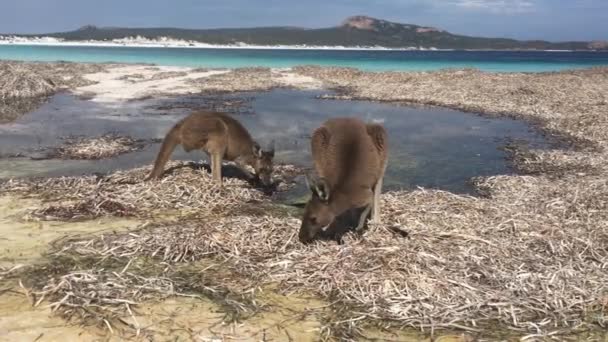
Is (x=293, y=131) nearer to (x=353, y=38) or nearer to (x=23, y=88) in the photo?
(x=23, y=88)

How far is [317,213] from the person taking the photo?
6.39m

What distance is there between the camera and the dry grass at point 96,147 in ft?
41.7

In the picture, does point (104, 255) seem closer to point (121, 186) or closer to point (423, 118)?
point (121, 186)

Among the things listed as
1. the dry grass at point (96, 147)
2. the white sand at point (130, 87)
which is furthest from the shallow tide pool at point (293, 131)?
the white sand at point (130, 87)

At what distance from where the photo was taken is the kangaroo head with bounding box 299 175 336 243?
6180 mm

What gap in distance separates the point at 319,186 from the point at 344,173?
55 cm

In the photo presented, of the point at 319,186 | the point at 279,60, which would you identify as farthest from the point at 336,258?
the point at 279,60

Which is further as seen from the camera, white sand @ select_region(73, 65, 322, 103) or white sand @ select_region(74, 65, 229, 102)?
white sand @ select_region(73, 65, 322, 103)

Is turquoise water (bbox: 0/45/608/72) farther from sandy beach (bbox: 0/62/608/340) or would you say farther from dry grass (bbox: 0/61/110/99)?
sandy beach (bbox: 0/62/608/340)

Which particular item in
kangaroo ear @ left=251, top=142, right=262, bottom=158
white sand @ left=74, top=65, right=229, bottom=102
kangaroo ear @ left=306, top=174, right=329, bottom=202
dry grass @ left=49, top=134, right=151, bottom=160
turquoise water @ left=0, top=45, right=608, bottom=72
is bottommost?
dry grass @ left=49, top=134, right=151, bottom=160

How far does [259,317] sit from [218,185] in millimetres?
4482

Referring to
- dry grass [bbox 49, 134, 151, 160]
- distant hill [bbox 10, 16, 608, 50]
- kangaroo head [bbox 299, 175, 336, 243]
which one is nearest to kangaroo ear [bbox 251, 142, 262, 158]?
kangaroo head [bbox 299, 175, 336, 243]

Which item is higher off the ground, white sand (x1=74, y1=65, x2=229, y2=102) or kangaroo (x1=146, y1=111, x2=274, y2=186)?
kangaroo (x1=146, y1=111, x2=274, y2=186)

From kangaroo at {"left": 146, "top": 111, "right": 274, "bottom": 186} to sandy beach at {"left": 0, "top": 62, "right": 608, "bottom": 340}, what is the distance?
0.42 metres
